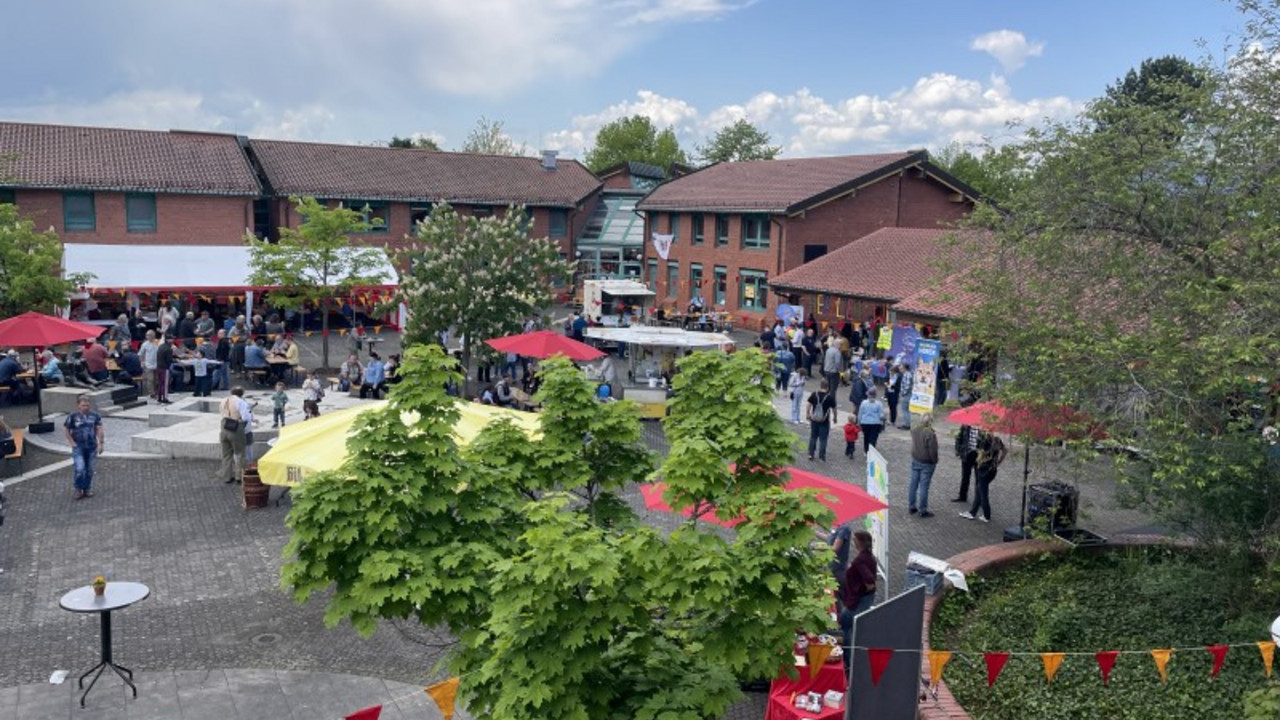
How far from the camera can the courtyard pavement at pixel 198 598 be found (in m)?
9.67

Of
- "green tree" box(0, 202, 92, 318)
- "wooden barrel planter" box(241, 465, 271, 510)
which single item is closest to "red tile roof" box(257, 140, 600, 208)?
"green tree" box(0, 202, 92, 318)

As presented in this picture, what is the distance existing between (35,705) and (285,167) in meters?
34.9

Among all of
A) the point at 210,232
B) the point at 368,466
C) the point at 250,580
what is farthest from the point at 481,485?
the point at 210,232

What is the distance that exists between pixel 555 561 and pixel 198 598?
791cm

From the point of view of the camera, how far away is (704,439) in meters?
7.38

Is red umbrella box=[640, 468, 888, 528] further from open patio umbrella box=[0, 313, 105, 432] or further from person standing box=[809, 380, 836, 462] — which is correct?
open patio umbrella box=[0, 313, 105, 432]

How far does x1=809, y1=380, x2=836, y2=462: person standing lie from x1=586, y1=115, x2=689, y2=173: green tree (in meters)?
72.8

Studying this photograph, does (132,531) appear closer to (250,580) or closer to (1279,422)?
(250,580)

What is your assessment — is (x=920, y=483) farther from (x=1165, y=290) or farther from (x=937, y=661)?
(x=937, y=661)

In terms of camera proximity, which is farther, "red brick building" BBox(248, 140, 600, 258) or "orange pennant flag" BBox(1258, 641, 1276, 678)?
"red brick building" BBox(248, 140, 600, 258)

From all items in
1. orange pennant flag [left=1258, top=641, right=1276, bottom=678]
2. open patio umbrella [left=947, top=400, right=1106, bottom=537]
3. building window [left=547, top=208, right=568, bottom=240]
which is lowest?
orange pennant flag [left=1258, top=641, right=1276, bottom=678]

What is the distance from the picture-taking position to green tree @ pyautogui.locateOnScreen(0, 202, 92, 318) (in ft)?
74.7

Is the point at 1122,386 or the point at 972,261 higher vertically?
the point at 972,261

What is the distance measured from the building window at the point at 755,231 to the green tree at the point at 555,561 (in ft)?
102
